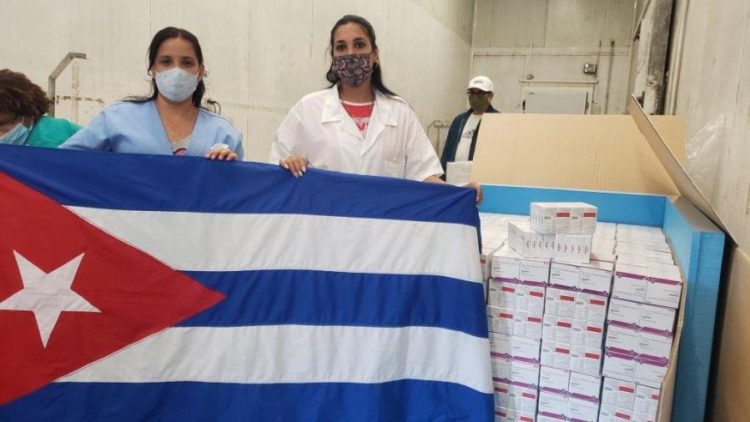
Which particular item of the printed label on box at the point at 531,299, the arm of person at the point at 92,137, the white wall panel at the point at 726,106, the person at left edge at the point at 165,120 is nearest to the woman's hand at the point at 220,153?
→ the person at left edge at the point at 165,120

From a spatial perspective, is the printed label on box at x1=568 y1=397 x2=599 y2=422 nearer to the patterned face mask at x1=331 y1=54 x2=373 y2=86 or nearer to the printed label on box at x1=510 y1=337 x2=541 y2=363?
the printed label on box at x1=510 y1=337 x2=541 y2=363

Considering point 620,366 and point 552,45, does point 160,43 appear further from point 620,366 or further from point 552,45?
point 552,45

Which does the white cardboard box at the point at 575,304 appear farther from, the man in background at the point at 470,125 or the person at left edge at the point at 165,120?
the man in background at the point at 470,125

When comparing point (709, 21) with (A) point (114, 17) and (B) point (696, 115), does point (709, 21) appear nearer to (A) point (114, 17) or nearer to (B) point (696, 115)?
(B) point (696, 115)

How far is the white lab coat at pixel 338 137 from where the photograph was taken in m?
1.98

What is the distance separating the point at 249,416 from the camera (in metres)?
1.68

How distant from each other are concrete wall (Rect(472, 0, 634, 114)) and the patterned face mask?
838 centimetres

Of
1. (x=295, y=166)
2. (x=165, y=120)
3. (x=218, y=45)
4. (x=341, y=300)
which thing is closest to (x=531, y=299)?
(x=341, y=300)

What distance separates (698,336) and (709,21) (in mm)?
2014

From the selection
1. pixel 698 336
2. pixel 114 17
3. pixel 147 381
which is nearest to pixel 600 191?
pixel 698 336

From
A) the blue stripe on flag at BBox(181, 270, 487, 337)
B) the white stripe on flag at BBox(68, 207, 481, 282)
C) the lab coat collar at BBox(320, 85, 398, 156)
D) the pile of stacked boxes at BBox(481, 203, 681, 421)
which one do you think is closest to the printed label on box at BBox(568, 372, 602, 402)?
the pile of stacked boxes at BBox(481, 203, 681, 421)

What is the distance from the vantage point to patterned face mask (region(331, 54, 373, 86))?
1936 mm

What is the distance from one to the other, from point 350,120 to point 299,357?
0.90 m

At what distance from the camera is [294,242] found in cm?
172
